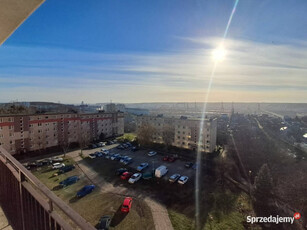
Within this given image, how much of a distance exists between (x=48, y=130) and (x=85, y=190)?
866cm

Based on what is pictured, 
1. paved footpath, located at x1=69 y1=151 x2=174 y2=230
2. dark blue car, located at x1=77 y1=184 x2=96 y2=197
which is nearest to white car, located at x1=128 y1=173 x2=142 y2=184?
paved footpath, located at x1=69 y1=151 x2=174 y2=230

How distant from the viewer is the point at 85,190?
700 cm

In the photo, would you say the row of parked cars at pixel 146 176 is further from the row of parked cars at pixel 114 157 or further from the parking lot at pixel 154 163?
the row of parked cars at pixel 114 157

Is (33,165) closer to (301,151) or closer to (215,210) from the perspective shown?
(215,210)

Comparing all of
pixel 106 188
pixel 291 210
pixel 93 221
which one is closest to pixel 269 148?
pixel 291 210

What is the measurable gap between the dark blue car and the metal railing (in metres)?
5.65

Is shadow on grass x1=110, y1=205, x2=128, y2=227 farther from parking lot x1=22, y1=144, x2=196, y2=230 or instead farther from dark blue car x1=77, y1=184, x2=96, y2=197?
dark blue car x1=77, y1=184, x2=96, y2=197

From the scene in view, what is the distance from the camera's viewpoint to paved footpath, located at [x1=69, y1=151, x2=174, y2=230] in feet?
17.7

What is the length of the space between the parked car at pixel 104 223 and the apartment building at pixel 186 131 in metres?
9.83

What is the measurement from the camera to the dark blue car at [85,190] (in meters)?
6.80

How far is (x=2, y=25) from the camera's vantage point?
121 cm

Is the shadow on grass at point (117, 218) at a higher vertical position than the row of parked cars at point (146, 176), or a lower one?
lower

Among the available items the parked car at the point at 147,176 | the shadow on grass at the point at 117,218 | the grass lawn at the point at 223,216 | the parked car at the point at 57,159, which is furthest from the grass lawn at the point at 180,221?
the parked car at the point at 57,159

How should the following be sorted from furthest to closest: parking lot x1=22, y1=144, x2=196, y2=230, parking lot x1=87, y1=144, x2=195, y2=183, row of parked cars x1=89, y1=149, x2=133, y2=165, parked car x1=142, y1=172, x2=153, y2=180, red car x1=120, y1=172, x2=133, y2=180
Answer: row of parked cars x1=89, y1=149, x2=133, y2=165
parking lot x1=87, y1=144, x2=195, y2=183
parked car x1=142, y1=172, x2=153, y2=180
red car x1=120, y1=172, x2=133, y2=180
parking lot x1=22, y1=144, x2=196, y2=230
